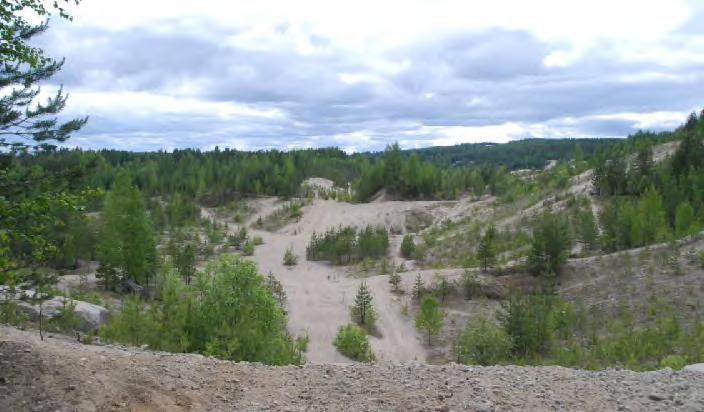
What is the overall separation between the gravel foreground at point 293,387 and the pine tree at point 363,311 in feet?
77.7

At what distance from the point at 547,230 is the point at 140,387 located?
31.8 m

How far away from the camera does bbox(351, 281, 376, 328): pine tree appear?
34.2 metres

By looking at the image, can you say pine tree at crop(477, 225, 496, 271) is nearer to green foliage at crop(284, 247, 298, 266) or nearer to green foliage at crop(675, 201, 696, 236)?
green foliage at crop(675, 201, 696, 236)

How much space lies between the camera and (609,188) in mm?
51500

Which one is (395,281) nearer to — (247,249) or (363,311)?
(363,311)

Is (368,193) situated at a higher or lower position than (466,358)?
higher

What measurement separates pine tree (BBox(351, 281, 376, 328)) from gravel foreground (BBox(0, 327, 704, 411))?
23.7 m

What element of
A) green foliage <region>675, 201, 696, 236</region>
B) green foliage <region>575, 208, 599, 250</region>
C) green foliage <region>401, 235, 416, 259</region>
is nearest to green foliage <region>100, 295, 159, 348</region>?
green foliage <region>575, 208, 599, 250</region>

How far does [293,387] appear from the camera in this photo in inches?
380

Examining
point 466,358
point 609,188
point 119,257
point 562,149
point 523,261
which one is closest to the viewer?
point 466,358

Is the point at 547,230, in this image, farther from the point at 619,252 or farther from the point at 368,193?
the point at 368,193

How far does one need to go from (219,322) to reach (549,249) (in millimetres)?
24985

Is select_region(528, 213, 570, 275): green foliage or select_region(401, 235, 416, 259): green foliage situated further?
select_region(401, 235, 416, 259): green foliage

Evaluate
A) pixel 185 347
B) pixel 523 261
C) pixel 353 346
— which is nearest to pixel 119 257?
pixel 353 346
